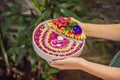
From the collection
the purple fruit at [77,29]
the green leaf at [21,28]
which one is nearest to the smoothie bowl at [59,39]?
the purple fruit at [77,29]

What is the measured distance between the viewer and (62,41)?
1469 millimetres

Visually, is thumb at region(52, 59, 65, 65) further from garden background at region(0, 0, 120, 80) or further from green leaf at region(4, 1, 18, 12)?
green leaf at region(4, 1, 18, 12)

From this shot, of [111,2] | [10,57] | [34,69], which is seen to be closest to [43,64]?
[34,69]

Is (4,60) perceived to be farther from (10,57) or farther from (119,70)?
(119,70)

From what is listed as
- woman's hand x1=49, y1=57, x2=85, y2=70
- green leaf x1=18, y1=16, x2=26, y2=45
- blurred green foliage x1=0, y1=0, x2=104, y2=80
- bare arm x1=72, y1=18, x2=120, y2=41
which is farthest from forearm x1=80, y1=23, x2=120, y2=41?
green leaf x1=18, y1=16, x2=26, y2=45

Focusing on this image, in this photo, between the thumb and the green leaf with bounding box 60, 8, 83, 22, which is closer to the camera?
the thumb

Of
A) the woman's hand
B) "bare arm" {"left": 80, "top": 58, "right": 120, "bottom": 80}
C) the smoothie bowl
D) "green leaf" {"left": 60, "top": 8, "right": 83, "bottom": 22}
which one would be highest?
"green leaf" {"left": 60, "top": 8, "right": 83, "bottom": 22}

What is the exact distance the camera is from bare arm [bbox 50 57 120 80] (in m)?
1.34

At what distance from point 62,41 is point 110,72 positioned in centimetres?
27

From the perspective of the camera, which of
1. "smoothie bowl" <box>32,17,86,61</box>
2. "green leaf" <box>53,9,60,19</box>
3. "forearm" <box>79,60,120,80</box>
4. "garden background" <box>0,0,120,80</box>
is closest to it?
"forearm" <box>79,60,120,80</box>

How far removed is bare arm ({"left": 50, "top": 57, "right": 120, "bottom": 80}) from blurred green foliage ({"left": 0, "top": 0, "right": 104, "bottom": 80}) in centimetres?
55

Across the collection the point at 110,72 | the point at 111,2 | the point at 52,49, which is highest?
the point at 111,2

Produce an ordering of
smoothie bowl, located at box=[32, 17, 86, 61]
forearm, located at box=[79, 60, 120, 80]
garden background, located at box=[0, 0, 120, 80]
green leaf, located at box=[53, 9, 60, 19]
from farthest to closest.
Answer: garden background, located at box=[0, 0, 120, 80] < green leaf, located at box=[53, 9, 60, 19] < smoothie bowl, located at box=[32, 17, 86, 61] < forearm, located at box=[79, 60, 120, 80]

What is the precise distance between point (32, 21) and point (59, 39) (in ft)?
2.04
